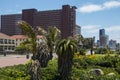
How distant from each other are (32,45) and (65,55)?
448 cm

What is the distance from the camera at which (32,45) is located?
2302 cm

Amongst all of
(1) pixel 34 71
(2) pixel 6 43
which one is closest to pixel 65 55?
(1) pixel 34 71

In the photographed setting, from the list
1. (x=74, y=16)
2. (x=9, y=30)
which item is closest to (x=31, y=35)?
(x=74, y=16)

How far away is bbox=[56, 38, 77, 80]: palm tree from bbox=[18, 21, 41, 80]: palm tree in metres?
2.19

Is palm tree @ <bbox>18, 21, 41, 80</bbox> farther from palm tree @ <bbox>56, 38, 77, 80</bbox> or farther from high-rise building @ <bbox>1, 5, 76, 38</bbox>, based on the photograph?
high-rise building @ <bbox>1, 5, 76, 38</bbox>

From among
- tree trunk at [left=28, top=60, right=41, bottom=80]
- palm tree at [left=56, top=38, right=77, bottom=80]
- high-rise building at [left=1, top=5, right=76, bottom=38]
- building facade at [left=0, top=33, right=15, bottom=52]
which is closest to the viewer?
tree trunk at [left=28, top=60, right=41, bottom=80]

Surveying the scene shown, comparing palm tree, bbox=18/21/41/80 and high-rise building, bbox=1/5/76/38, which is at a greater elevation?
high-rise building, bbox=1/5/76/38

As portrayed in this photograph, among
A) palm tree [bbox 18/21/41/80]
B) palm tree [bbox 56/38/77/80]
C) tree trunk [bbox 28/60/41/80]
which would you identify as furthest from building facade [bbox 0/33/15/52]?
tree trunk [bbox 28/60/41/80]

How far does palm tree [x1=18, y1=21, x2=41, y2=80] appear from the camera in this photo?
16406 mm

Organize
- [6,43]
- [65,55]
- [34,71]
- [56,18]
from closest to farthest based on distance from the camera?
[34,71], [65,55], [6,43], [56,18]

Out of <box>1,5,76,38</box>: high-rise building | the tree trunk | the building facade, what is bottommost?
the tree trunk

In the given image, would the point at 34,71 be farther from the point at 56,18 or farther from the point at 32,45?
the point at 56,18

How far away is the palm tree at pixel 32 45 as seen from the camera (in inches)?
646

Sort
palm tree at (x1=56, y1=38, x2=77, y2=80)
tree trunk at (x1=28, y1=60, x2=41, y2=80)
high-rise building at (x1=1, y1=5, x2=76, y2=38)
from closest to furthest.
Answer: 1. tree trunk at (x1=28, y1=60, x2=41, y2=80)
2. palm tree at (x1=56, y1=38, x2=77, y2=80)
3. high-rise building at (x1=1, y1=5, x2=76, y2=38)
